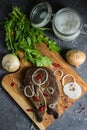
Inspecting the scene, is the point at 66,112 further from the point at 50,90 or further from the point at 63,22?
the point at 63,22

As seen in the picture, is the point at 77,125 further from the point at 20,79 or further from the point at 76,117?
the point at 20,79

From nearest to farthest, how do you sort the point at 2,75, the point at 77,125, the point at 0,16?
1. the point at 77,125
2. the point at 2,75
3. the point at 0,16

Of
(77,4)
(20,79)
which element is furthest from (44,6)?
(20,79)

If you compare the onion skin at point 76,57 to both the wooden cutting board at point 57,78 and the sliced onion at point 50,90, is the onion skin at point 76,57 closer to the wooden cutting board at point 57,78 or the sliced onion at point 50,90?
the wooden cutting board at point 57,78

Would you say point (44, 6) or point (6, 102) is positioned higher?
point (44, 6)

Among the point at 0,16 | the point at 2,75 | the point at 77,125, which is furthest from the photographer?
the point at 0,16
